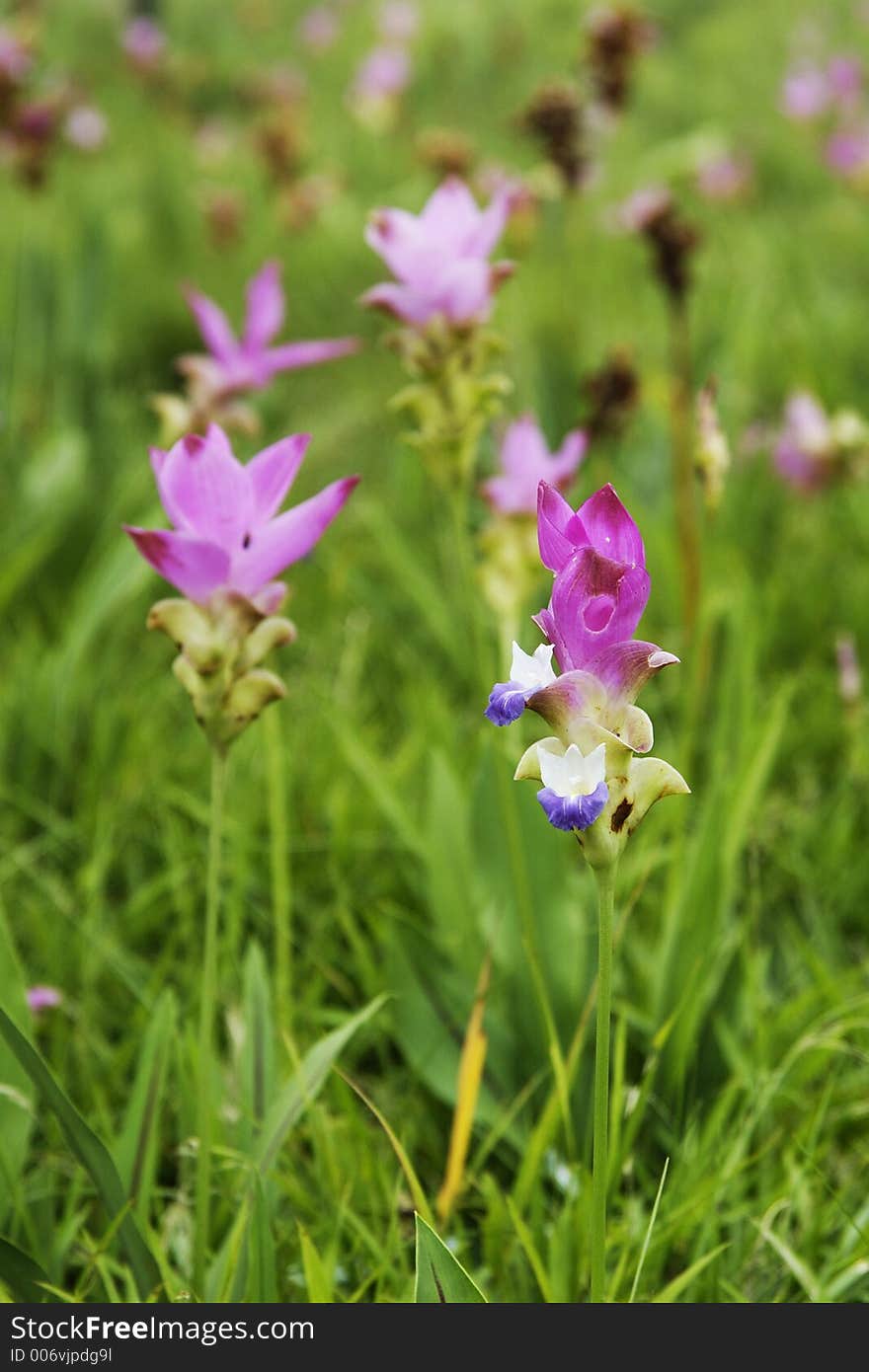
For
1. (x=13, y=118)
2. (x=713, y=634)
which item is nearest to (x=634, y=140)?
(x=13, y=118)

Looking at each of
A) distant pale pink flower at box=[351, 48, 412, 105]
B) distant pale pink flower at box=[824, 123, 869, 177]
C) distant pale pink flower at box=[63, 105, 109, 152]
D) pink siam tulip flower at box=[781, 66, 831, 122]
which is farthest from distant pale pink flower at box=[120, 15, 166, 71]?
distant pale pink flower at box=[824, 123, 869, 177]

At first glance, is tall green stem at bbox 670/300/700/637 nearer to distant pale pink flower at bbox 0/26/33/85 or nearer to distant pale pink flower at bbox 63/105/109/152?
distant pale pink flower at bbox 0/26/33/85

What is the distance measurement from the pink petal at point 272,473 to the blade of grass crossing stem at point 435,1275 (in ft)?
1.17

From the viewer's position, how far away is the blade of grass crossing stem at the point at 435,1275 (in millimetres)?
638

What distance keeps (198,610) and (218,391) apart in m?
0.51

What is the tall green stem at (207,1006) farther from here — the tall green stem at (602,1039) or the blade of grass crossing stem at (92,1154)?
the tall green stem at (602,1039)

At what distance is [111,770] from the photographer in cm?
145

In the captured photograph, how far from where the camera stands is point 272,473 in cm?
70

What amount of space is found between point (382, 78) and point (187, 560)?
169 inches

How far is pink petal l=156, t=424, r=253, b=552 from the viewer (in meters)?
0.67

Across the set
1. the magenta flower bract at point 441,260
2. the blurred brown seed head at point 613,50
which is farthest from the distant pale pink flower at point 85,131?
the magenta flower bract at point 441,260

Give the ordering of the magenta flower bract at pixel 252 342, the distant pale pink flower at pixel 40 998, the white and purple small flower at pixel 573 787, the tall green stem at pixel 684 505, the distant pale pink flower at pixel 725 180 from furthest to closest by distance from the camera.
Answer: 1. the distant pale pink flower at pixel 725 180
2. the tall green stem at pixel 684 505
3. the magenta flower bract at pixel 252 342
4. the distant pale pink flower at pixel 40 998
5. the white and purple small flower at pixel 573 787

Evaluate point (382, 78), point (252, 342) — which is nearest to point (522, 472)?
point (252, 342)

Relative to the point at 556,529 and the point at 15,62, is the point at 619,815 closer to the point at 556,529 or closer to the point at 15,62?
the point at 556,529
